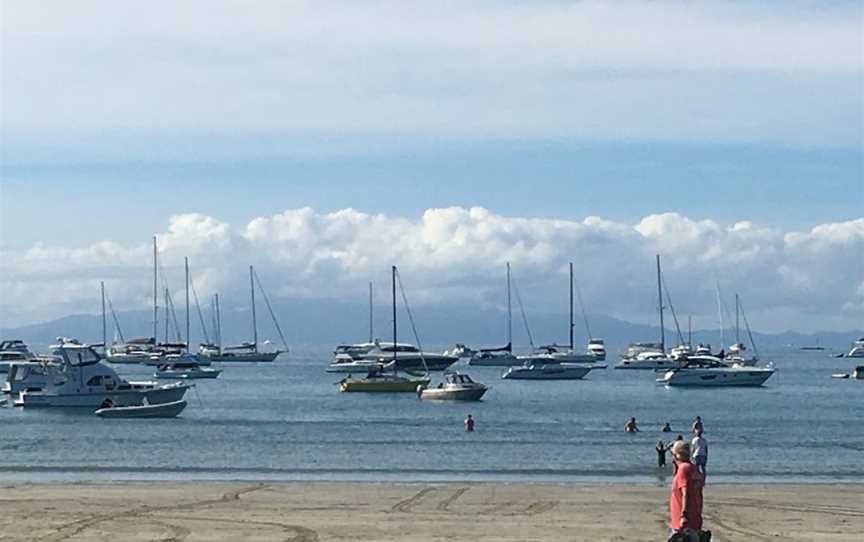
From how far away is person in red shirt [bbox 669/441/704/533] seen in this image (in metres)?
21.5

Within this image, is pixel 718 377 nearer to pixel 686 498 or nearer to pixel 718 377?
pixel 718 377

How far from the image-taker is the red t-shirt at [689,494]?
21.6 meters

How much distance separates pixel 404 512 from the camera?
118ft

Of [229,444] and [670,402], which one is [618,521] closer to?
[229,444]

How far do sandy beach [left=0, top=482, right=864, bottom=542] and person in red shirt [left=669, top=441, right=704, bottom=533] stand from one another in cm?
884

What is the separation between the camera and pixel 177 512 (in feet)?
117

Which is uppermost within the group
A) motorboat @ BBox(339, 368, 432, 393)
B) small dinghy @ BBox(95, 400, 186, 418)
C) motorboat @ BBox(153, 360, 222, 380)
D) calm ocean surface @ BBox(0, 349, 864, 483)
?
motorboat @ BBox(153, 360, 222, 380)

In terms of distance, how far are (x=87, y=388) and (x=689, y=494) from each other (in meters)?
71.3

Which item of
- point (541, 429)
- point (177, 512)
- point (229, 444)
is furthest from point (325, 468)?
point (541, 429)

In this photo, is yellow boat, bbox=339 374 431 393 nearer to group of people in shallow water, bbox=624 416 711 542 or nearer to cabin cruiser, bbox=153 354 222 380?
cabin cruiser, bbox=153 354 222 380

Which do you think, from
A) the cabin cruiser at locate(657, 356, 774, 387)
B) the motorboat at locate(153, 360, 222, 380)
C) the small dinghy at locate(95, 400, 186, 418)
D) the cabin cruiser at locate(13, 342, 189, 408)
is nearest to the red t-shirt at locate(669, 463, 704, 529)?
the small dinghy at locate(95, 400, 186, 418)

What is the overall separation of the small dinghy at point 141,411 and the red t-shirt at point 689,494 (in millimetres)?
64380

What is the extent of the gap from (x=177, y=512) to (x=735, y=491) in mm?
16314

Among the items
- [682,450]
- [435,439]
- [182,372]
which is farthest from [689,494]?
[182,372]
